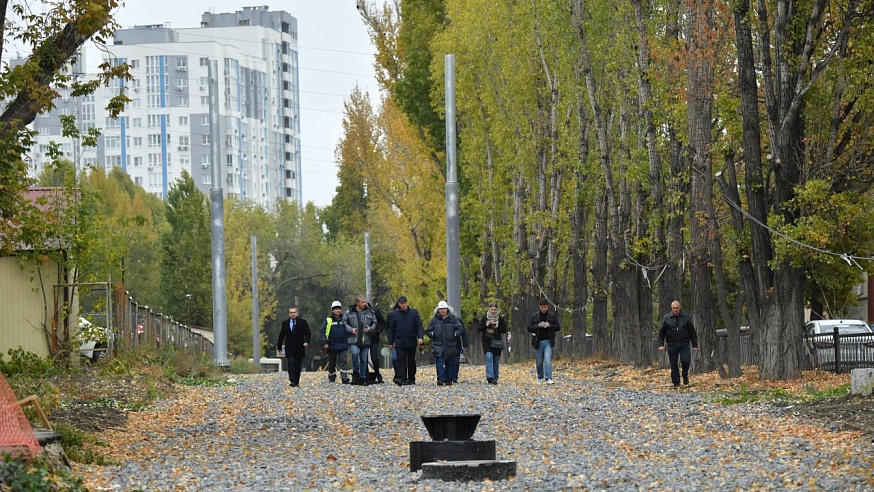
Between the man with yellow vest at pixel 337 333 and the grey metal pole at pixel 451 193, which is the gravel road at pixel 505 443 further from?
the grey metal pole at pixel 451 193

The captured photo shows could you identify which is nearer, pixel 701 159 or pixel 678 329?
pixel 678 329

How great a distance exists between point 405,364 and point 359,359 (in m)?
0.94

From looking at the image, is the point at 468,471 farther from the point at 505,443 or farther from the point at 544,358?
the point at 544,358

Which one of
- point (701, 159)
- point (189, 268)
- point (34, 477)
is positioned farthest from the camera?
point (189, 268)

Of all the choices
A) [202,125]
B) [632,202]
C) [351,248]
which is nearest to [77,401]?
[632,202]

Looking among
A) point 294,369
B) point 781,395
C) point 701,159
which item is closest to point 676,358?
point 781,395

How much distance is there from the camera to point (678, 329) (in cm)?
2681

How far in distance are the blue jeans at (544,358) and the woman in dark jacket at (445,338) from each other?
5.41 ft

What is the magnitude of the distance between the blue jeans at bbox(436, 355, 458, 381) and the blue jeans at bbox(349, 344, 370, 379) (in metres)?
1.53

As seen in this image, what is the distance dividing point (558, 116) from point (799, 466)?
1237 inches

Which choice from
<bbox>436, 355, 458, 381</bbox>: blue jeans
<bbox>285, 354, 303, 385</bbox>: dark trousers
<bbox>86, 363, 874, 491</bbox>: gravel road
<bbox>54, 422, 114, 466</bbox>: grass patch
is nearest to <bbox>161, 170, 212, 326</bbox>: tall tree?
<bbox>285, 354, 303, 385</bbox>: dark trousers

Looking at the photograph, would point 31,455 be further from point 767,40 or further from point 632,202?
point 632,202

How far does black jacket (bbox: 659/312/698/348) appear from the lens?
1055 inches

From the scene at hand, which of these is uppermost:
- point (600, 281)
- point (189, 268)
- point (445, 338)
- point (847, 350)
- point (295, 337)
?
point (189, 268)
